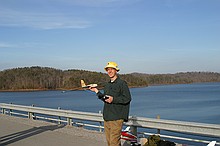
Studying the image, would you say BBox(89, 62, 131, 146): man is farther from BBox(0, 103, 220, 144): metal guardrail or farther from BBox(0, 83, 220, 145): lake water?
BBox(0, 83, 220, 145): lake water

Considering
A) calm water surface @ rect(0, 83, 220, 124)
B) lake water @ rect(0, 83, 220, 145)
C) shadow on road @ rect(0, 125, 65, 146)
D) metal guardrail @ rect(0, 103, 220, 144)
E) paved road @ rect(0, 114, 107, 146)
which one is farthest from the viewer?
calm water surface @ rect(0, 83, 220, 124)

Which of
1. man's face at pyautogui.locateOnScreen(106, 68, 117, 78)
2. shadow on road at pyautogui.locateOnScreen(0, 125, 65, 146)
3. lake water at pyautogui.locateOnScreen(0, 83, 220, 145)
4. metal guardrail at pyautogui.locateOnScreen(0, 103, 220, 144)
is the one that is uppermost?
man's face at pyautogui.locateOnScreen(106, 68, 117, 78)

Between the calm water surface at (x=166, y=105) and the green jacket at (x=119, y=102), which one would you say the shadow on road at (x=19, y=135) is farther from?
the calm water surface at (x=166, y=105)

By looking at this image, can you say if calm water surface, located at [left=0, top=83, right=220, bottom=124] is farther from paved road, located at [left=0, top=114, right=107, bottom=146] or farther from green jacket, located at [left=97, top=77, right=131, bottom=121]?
green jacket, located at [left=97, top=77, right=131, bottom=121]

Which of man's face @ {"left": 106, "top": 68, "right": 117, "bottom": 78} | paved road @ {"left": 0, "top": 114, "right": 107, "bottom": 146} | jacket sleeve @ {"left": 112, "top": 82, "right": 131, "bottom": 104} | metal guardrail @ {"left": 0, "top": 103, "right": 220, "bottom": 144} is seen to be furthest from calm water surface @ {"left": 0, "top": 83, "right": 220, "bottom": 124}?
jacket sleeve @ {"left": 112, "top": 82, "right": 131, "bottom": 104}

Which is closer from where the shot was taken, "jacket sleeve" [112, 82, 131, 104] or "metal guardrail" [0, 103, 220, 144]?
"jacket sleeve" [112, 82, 131, 104]

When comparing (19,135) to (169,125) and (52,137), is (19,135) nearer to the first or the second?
(52,137)

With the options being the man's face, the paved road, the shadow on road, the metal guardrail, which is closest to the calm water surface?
the shadow on road

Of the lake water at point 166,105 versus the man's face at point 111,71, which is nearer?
the man's face at point 111,71

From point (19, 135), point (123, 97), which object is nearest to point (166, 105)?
point (19, 135)

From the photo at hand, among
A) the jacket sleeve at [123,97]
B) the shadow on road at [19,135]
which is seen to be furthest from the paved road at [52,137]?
the jacket sleeve at [123,97]

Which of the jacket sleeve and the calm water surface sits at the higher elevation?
the jacket sleeve

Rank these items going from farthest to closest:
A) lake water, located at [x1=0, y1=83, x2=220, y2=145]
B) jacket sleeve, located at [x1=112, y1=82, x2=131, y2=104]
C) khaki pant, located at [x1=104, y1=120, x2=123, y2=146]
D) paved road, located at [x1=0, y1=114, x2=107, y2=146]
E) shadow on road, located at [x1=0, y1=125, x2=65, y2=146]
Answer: lake water, located at [x1=0, y1=83, x2=220, y2=145]
shadow on road, located at [x1=0, y1=125, x2=65, y2=146]
paved road, located at [x1=0, y1=114, x2=107, y2=146]
khaki pant, located at [x1=104, y1=120, x2=123, y2=146]
jacket sleeve, located at [x1=112, y1=82, x2=131, y2=104]

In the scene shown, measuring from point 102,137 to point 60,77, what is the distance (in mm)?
131156
